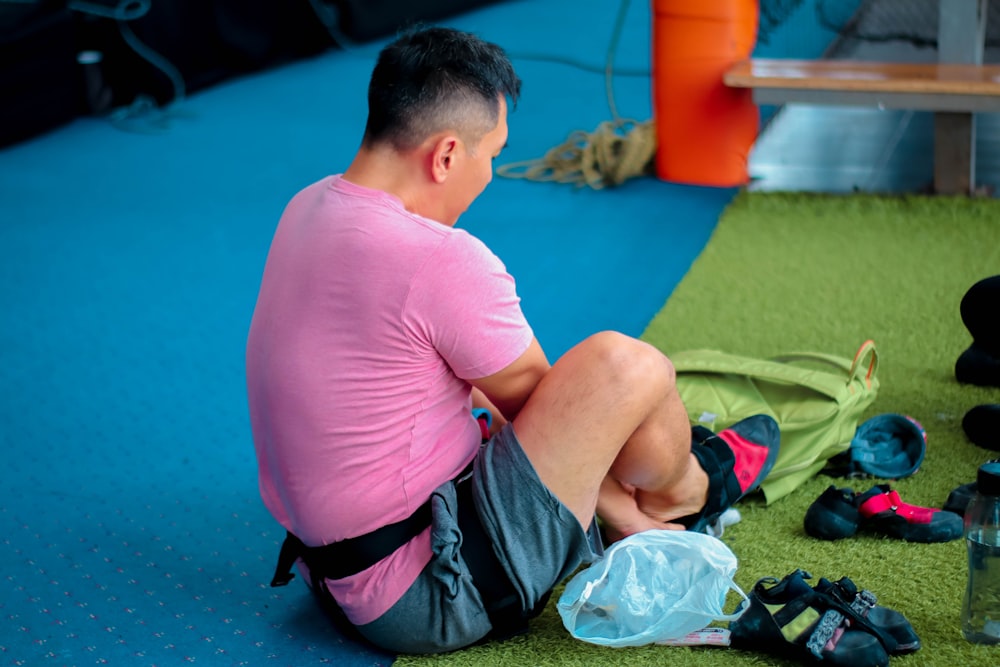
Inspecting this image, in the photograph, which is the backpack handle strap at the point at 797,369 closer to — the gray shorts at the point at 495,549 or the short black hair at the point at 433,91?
the gray shorts at the point at 495,549

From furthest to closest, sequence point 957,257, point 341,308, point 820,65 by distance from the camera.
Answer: point 820,65
point 957,257
point 341,308

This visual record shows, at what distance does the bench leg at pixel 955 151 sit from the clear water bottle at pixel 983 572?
2.12m

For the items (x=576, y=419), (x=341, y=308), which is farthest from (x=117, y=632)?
(x=576, y=419)

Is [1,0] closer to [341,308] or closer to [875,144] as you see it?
[875,144]

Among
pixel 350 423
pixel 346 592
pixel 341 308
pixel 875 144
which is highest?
pixel 341 308

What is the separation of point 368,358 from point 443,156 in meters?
0.30

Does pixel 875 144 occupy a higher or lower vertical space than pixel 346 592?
lower

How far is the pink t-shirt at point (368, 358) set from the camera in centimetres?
157

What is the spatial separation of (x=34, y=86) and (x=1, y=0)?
0.36 metres

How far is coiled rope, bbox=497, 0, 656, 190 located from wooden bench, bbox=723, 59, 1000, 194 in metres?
0.40

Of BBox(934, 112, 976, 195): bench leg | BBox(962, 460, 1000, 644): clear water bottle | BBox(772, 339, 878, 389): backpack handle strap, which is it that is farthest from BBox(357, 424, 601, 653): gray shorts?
BBox(934, 112, 976, 195): bench leg

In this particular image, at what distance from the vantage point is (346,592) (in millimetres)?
1727

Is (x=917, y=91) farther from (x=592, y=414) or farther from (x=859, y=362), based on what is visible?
(x=592, y=414)

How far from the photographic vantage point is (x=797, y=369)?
2320 mm
